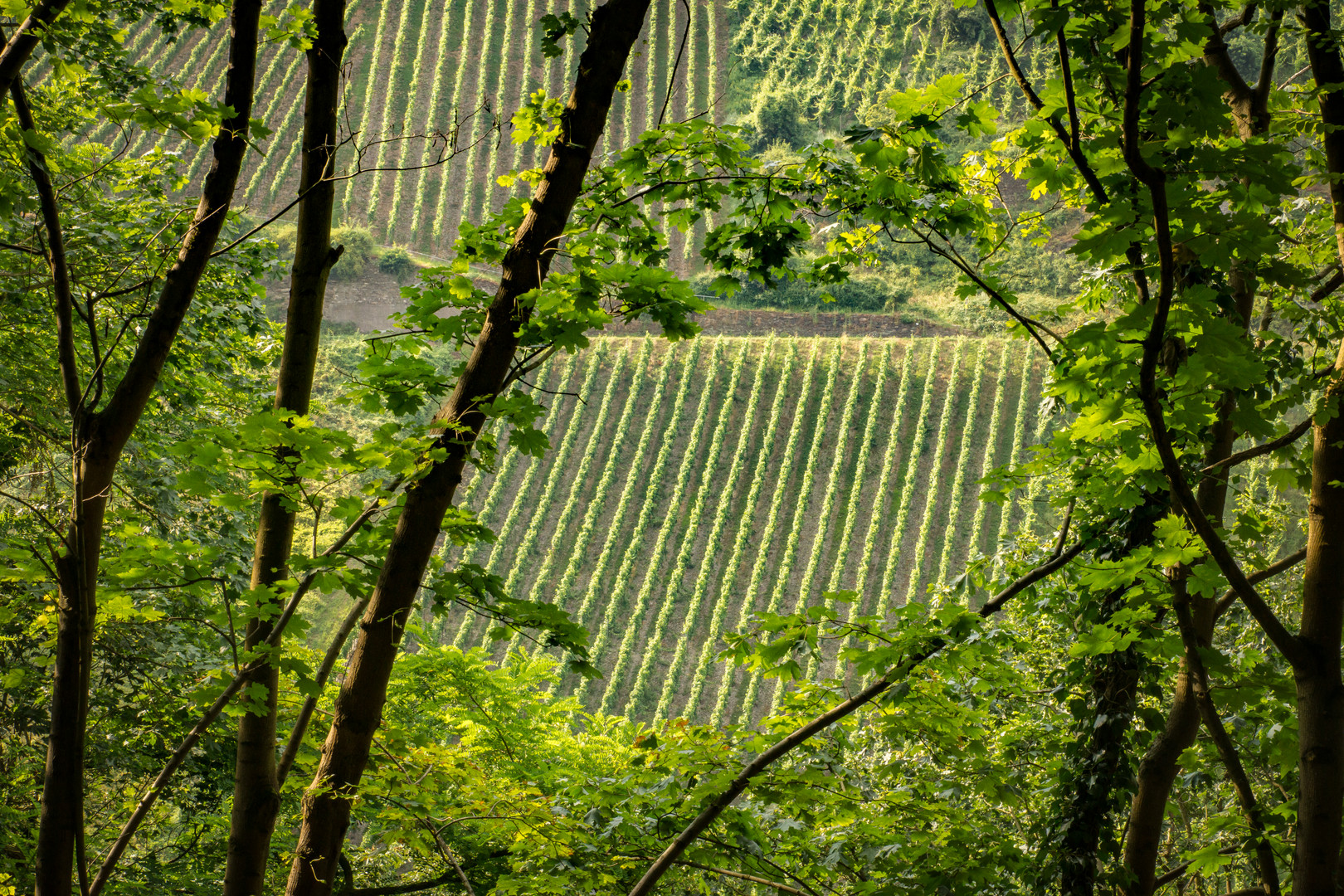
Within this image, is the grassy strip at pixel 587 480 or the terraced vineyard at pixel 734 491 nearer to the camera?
the terraced vineyard at pixel 734 491

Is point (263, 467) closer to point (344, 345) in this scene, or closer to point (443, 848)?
point (443, 848)

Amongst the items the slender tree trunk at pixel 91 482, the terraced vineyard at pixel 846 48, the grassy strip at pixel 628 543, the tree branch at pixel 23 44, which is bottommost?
the grassy strip at pixel 628 543

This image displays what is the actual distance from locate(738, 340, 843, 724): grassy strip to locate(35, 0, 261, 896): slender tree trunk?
15368 millimetres

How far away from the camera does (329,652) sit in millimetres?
2393

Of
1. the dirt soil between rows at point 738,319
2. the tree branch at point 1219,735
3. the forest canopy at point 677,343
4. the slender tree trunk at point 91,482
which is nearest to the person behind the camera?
the slender tree trunk at point 91,482

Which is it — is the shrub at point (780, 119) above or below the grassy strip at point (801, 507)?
above

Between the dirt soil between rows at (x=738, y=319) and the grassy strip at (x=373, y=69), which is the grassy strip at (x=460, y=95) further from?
the dirt soil between rows at (x=738, y=319)

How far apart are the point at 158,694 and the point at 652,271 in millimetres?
5029

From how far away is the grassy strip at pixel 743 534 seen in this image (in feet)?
58.3

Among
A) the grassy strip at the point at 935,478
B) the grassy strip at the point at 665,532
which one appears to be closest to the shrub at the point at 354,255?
the grassy strip at the point at 665,532

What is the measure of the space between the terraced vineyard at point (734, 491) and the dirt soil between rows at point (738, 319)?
7.17 ft

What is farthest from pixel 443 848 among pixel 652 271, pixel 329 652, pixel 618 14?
pixel 618 14

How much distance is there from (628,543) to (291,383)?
18856 millimetres

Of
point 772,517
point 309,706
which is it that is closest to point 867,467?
point 772,517
